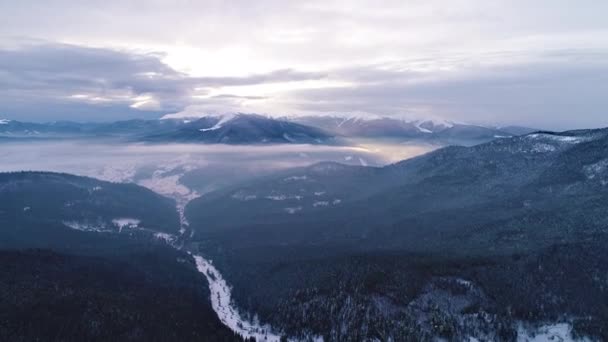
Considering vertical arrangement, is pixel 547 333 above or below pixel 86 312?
below

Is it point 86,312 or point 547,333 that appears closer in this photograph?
point 86,312

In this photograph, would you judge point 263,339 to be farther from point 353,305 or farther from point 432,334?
point 432,334

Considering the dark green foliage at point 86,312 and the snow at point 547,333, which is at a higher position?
the dark green foliage at point 86,312

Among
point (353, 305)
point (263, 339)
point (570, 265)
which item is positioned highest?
point (570, 265)

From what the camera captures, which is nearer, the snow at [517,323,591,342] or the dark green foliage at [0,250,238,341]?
the dark green foliage at [0,250,238,341]

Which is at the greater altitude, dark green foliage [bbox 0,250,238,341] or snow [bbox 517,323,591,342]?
dark green foliage [bbox 0,250,238,341]

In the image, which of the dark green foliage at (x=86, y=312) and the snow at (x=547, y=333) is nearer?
the dark green foliage at (x=86, y=312)

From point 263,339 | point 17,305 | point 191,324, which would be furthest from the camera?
point 263,339

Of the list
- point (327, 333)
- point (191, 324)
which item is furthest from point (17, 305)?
point (327, 333)
